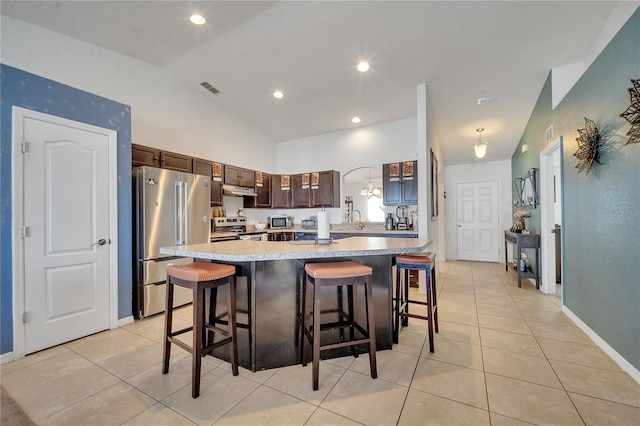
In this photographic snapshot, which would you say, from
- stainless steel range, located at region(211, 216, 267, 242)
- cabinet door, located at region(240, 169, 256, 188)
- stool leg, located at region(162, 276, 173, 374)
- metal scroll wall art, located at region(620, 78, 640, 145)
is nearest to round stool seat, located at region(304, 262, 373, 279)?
stool leg, located at region(162, 276, 173, 374)

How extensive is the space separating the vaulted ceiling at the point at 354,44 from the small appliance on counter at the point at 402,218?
1.82 meters

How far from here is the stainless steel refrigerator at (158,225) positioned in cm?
311

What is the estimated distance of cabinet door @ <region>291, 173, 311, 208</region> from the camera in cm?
578

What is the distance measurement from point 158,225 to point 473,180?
23.2ft

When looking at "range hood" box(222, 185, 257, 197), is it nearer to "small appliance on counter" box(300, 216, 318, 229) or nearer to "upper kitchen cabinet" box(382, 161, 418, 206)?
"small appliance on counter" box(300, 216, 318, 229)

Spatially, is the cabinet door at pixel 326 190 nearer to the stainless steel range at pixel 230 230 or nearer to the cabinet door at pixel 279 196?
the cabinet door at pixel 279 196

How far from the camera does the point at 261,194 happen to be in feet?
18.5

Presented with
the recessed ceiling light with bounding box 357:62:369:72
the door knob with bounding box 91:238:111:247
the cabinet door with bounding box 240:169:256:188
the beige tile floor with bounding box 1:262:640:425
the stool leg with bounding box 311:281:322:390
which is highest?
the recessed ceiling light with bounding box 357:62:369:72

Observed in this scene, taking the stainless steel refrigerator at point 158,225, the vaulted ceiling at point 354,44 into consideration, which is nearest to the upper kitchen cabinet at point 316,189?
the vaulted ceiling at point 354,44

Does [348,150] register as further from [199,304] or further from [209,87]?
[199,304]

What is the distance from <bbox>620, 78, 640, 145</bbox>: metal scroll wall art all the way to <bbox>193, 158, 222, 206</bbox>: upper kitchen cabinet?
15.2ft

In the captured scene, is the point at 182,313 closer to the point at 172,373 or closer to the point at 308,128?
the point at 172,373

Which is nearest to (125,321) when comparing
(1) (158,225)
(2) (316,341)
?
(1) (158,225)

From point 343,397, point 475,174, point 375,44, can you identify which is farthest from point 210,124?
point 475,174
